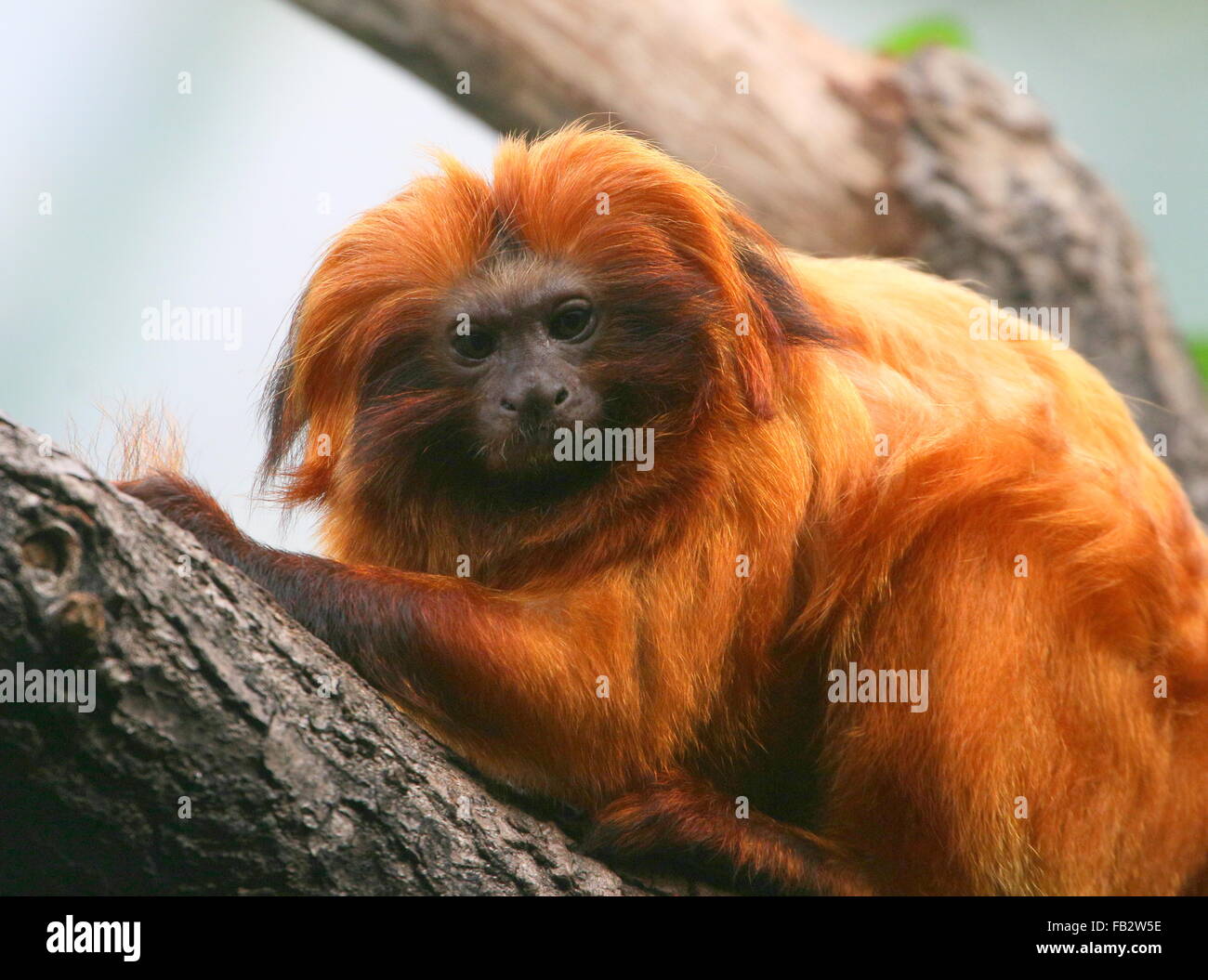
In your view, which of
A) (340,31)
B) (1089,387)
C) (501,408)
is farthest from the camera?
(340,31)

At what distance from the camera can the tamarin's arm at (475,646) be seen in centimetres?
335

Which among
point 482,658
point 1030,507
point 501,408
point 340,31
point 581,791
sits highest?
point 340,31

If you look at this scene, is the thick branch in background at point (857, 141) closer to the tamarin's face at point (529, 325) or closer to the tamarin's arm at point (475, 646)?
the tamarin's face at point (529, 325)

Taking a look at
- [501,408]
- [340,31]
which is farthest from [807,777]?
[340,31]

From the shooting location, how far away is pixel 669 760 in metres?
3.71

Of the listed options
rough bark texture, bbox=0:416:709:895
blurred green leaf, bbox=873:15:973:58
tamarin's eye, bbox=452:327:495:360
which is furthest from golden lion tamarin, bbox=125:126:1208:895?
blurred green leaf, bbox=873:15:973:58

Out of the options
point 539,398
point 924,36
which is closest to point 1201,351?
point 924,36

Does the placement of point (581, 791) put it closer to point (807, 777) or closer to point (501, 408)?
point (807, 777)

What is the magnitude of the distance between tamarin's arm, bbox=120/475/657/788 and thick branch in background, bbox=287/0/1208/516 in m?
4.11

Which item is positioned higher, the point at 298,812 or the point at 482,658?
the point at 482,658

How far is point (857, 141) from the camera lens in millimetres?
7512

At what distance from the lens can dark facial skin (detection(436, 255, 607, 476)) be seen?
3637 mm

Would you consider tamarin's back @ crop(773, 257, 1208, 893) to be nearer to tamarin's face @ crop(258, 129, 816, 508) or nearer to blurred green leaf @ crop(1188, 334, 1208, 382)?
tamarin's face @ crop(258, 129, 816, 508)
